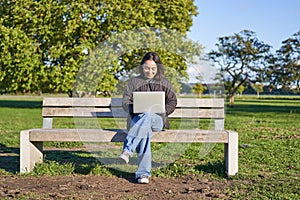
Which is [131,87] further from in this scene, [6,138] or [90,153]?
[6,138]

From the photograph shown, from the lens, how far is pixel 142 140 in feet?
17.5

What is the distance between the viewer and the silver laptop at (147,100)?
216 inches

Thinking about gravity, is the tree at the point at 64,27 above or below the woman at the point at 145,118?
above

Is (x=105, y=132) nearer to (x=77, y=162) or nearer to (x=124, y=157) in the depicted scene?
(x=124, y=157)

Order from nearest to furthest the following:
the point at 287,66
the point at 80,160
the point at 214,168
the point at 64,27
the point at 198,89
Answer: the point at 214,168 → the point at 80,160 → the point at 198,89 → the point at 64,27 → the point at 287,66

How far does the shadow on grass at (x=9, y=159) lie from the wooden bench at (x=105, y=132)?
0.34 metres

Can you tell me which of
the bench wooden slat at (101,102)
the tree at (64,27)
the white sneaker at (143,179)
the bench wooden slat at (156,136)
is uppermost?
the tree at (64,27)

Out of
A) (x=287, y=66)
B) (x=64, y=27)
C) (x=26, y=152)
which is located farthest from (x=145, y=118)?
(x=287, y=66)

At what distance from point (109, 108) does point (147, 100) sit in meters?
1.13

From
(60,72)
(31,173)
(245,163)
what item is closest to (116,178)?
(31,173)

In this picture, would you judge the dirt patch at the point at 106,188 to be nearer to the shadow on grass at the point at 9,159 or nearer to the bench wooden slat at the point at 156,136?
the bench wooden slat at the point at 156,136

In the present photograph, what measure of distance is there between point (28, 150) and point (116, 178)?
114cm

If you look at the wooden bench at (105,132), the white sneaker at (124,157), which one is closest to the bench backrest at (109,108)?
the wooden bench at (105,132)

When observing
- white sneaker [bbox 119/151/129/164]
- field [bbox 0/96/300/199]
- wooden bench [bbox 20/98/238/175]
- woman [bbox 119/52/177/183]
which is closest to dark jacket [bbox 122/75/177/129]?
woman [bbox 119/52/177/183]
